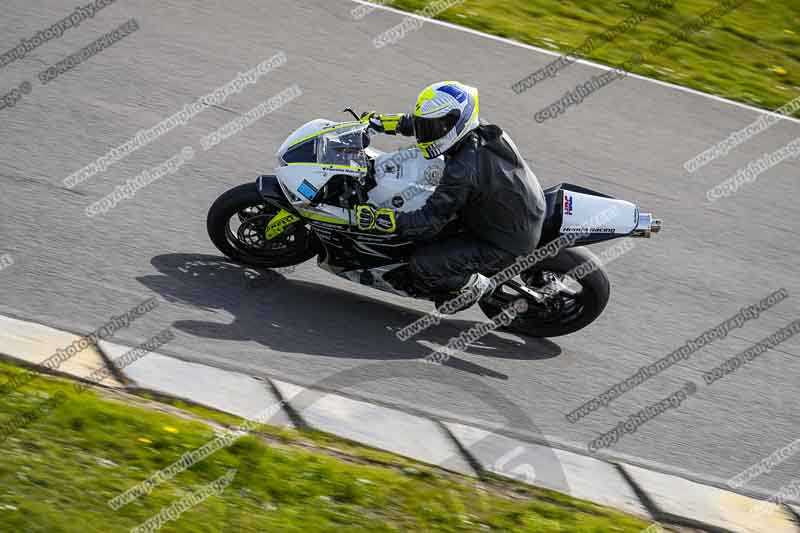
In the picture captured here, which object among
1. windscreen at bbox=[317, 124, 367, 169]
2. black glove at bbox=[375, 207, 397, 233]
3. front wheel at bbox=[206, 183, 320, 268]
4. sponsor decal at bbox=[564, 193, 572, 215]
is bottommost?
front wheel at bbox=[206, 183, 320, 268]

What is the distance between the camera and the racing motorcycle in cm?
721

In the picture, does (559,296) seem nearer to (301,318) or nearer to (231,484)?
(301,318)

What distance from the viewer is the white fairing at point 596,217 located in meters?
7.36

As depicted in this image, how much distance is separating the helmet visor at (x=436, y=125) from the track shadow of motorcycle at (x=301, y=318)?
1584mm

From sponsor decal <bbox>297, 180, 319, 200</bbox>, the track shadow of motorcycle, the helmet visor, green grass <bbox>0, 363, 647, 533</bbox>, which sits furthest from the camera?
the track shadow of motorcycle

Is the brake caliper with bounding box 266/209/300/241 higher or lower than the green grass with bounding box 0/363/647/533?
higher

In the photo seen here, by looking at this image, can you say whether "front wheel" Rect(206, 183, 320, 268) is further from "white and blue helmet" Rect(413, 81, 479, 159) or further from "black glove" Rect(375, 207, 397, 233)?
"white and blue helmet" Rect(413, 81, 479, 159)

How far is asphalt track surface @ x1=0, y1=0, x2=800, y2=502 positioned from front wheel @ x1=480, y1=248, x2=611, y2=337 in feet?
0.59

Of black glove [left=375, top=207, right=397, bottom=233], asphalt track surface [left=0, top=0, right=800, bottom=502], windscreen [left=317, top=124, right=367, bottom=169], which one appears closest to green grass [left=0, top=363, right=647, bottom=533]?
asphalt track surface [left=0, top=0, right=800, bottom=502]

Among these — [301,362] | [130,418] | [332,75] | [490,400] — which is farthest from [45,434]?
[332,75]

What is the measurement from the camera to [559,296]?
7707mm

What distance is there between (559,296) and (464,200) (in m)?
1.26

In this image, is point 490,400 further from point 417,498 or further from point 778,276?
point 778,276

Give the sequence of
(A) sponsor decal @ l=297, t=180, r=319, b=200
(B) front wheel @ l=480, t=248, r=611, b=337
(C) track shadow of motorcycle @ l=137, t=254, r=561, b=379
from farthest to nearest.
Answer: (B) front wheel @ l=480, t=248, r=611, b=337
(C) track shadow of motorcycle @ l=137, t=254, r=561, b=379
(A) sponsor decal @ l=297, t=180, r=319, b=200
